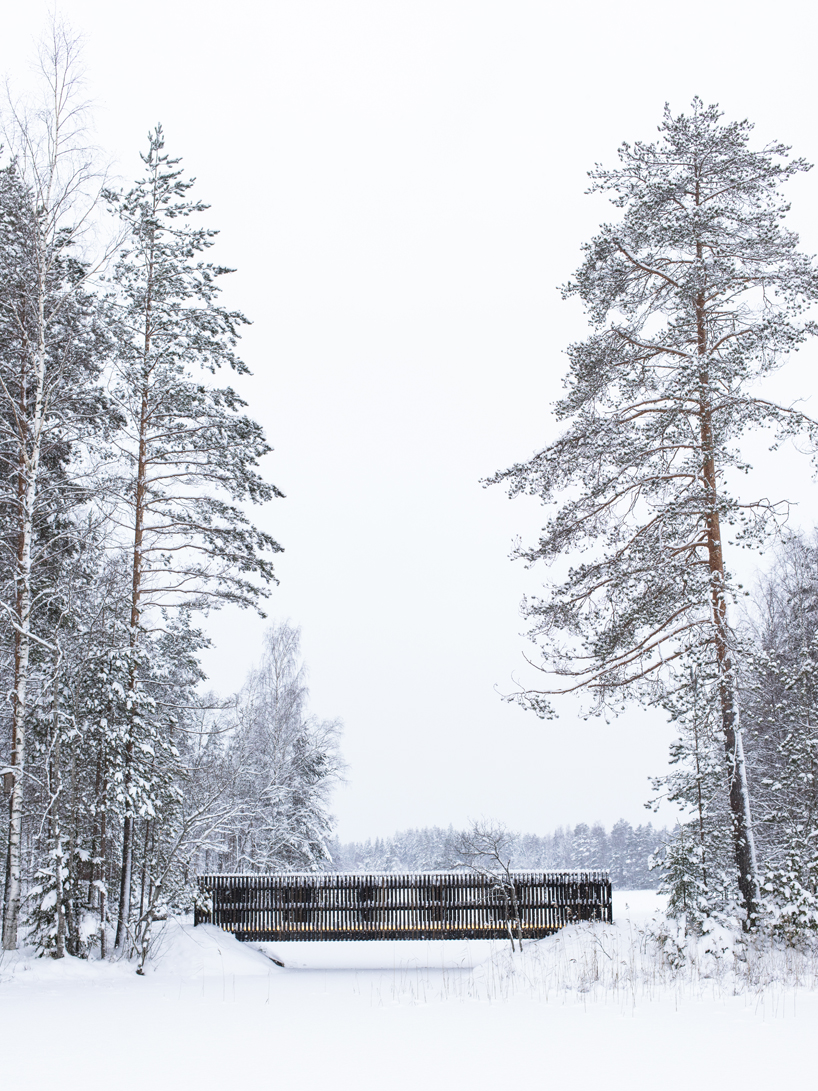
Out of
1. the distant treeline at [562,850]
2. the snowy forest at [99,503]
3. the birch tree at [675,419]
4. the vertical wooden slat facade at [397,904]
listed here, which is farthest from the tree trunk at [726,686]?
the distant treeline at [562,850]

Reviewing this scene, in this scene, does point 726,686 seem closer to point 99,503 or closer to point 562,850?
point 99,503

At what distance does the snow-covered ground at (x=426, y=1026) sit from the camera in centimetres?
469

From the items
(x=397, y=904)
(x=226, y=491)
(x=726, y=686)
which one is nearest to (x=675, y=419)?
(x=726, y=686)

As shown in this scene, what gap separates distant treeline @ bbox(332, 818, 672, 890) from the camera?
84125 millimetres

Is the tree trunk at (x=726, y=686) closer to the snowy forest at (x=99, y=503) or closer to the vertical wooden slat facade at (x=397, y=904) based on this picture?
the vertical wooden slat facade at (x=397, y=904)

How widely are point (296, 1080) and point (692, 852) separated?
745cm

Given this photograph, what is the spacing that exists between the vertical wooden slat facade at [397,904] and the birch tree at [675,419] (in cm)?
476

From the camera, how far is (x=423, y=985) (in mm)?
10133

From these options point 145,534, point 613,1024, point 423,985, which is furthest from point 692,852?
point 145,534

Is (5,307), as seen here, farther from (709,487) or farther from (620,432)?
(709,487)

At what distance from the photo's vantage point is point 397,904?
15.2 metres

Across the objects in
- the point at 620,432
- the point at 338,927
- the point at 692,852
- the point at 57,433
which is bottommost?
the point at 338,927

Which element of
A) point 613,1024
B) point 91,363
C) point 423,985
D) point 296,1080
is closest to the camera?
point 296,1080

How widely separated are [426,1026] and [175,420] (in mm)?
10431
